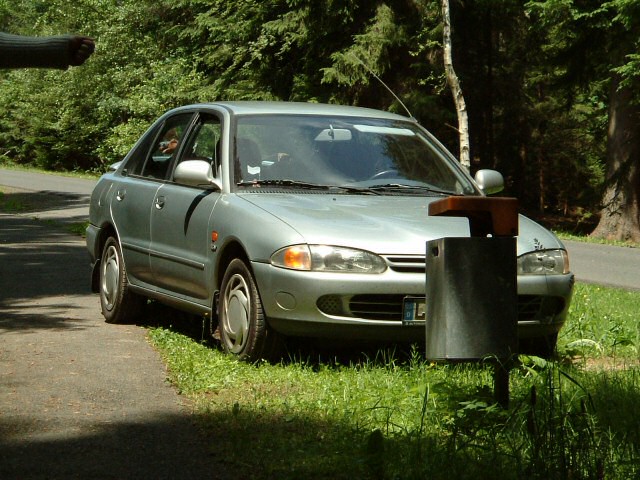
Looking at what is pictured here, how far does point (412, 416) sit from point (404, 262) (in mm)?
1418

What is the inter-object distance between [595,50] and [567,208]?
16.7 m

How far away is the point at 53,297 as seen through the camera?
10.7m

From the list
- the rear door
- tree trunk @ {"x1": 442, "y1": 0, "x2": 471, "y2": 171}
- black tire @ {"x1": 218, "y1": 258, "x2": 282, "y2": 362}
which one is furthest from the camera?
tree trunk @ {"x1": 442, "y1": 0, "x2": 471, "y2": 171}

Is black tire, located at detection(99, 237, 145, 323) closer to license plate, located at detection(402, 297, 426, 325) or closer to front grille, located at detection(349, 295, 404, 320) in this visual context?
front grille, located at detection(349, 295, 404, 320)

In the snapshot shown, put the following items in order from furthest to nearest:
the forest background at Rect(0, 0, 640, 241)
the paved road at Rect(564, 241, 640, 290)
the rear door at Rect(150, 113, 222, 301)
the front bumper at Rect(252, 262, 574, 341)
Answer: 1. the forest background at Rect(0, 0, 640, 241)
2. the paved road at Rect(564, 241, 640, 290)
3. the rear door at Rect(150, 113, 222, 301)
4. the front bumper at Rect(252, 262, 574, 341)

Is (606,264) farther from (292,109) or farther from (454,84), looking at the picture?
(292,109)

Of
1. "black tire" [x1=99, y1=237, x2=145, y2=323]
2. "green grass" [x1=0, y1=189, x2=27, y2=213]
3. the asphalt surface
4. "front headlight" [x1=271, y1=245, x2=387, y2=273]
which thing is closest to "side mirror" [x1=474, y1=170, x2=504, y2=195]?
"front headlight" [x1=271, y1=245, x2=387, y2=273]

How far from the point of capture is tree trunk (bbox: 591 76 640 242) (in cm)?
2631

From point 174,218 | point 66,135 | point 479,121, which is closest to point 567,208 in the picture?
point 479,121

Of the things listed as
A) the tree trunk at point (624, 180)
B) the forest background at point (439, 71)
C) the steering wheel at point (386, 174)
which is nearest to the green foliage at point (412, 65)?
the forest background at point (439, 71)

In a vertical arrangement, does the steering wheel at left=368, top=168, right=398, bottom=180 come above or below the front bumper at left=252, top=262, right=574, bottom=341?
above

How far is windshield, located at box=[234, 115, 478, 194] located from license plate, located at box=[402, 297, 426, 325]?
1287mm

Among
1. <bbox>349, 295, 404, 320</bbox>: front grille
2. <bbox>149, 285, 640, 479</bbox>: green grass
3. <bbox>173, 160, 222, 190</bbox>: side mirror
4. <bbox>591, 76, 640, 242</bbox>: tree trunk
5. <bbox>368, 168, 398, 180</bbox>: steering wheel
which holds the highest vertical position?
<bbox>173, 160, 222, 190</bbox>: side mirror

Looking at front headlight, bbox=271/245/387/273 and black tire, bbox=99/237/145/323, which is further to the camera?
black tire, bbox=99/237/145/323
